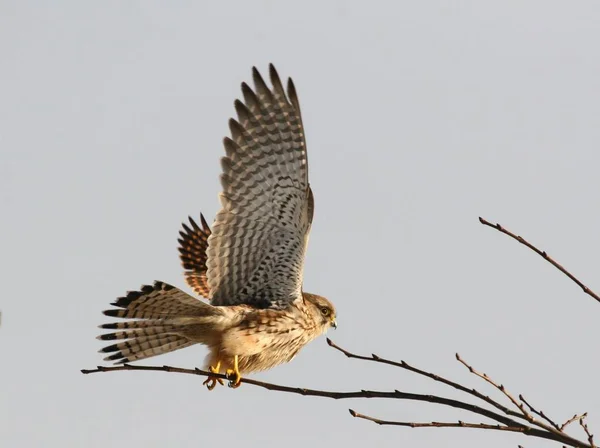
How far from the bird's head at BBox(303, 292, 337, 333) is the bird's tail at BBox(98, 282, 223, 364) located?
1.07 m

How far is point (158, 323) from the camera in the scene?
6.14m

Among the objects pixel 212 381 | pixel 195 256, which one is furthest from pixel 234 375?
pixel 195 256

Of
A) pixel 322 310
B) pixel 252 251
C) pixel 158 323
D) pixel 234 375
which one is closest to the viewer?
pixel 234 375

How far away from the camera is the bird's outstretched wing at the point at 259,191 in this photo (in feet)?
20.8

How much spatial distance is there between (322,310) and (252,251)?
1012 mm

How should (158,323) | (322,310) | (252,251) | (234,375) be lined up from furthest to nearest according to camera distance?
(322,310), (252,251), (158,323), (234,375)

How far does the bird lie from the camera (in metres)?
6.21

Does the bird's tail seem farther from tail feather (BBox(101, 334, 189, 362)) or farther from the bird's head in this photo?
the bird's head

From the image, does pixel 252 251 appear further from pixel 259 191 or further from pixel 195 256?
pixel 195 256

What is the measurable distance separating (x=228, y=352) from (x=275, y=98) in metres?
1.67

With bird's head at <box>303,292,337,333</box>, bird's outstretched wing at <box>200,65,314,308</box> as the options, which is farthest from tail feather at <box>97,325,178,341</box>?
bird's head at <box>303,292,337,333</box>

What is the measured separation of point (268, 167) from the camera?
6.43 meters

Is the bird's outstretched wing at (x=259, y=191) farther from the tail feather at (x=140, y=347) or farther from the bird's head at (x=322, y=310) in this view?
the bird's head at (x=322, y=310)

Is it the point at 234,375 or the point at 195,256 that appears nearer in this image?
the point at 234,375
